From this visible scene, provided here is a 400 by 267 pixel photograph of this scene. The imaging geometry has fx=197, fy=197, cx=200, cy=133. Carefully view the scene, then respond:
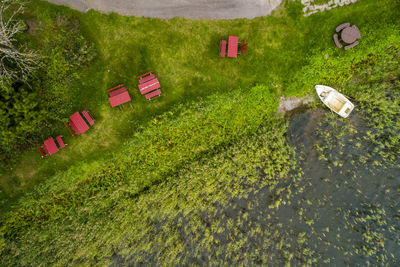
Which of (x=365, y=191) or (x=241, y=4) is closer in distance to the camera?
(x=241, y=4)

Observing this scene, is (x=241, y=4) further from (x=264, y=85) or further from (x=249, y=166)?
(x=249, y=166)

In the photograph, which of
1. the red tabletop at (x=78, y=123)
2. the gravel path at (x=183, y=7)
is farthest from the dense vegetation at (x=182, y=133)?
the red tabletop at (x=78, y=123)

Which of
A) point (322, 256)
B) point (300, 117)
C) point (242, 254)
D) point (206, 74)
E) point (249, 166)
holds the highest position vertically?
point (206, 74)

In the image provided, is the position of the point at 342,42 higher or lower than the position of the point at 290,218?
higher

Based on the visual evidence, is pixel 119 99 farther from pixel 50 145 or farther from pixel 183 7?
pixel 183 7

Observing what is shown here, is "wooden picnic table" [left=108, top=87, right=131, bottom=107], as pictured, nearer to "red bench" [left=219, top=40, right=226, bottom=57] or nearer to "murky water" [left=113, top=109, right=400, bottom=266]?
"red bench" [left=219, top=40, right=226, bottom=57]

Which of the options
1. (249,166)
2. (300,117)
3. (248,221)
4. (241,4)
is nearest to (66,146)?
(249,166)

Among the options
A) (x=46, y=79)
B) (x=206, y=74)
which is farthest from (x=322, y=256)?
(x=46, y=79)
